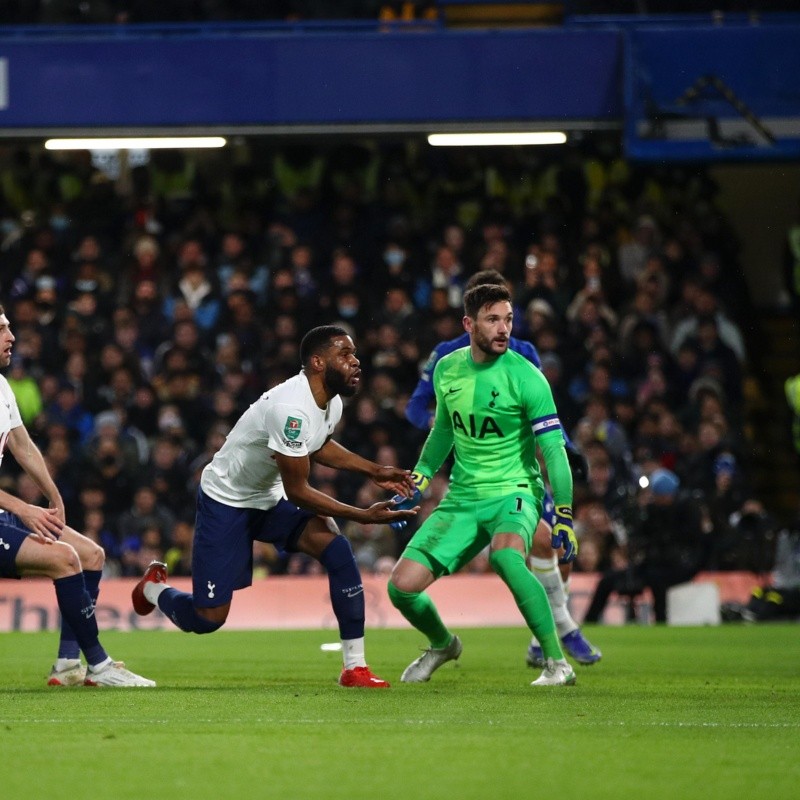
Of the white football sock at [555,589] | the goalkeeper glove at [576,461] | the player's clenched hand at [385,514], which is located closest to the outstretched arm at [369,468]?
the player's clenched hand at [385,514]

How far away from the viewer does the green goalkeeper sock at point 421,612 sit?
9391mm

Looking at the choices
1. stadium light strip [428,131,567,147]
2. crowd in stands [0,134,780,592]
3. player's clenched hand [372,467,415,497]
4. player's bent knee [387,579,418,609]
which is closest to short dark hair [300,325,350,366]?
player's clenched hand [372,467,415,497]

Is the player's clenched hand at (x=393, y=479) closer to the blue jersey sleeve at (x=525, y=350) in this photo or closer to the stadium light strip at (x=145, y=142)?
the blue jersey sleeve at (x=525, y=350)

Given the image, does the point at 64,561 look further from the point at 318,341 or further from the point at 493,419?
the point at 493,419

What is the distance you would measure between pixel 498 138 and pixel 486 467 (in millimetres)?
10740

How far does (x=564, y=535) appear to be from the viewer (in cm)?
891

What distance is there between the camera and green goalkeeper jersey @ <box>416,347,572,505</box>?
371 inches

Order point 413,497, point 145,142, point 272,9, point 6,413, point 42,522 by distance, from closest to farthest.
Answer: point 42,522 < point 6,413 < point 413,497 < point 145,142 < point 272,9

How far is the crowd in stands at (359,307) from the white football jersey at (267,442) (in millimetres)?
7540

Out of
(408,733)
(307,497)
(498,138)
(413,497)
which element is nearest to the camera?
(408,733)

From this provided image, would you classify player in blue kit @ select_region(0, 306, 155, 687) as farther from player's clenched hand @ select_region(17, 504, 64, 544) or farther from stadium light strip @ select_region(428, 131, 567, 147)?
stadium light strip @ select_region(428, 131, 567, 147)

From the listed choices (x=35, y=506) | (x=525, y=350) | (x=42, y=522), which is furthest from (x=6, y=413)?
(x=525, y=350)

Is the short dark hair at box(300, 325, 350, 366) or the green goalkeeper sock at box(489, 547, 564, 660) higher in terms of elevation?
the short dark hair at box(300, 325, 350, 366)

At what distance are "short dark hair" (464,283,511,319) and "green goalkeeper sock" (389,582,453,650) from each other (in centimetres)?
155
